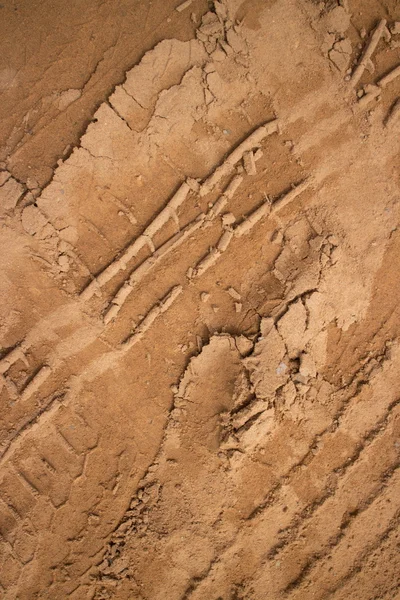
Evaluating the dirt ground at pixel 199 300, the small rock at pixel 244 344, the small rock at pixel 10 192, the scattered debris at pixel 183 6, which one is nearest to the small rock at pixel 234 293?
the dirt ground at pixel 199 300

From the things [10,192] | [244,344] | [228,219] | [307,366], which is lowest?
[307,366]

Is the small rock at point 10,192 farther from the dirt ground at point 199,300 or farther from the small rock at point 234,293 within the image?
the small rock at point 234,293

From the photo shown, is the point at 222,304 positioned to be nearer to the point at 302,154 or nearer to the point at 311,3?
the point at 302,154

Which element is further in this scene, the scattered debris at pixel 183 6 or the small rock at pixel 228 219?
the small rock at pixel 228 219

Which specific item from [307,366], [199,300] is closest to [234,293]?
[199,300]

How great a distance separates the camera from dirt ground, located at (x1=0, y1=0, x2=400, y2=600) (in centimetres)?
256

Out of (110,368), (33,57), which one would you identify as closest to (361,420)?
(110,368)

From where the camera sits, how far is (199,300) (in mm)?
2744

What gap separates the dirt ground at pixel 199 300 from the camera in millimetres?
2564

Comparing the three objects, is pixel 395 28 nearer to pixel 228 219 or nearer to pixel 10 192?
pixel 228 219

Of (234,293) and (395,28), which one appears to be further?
(234,293)

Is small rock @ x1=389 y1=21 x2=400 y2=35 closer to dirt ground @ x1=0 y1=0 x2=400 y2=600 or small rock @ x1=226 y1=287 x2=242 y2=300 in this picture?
dirt ground @ x1=0 y1=0 x2=400 y2=600

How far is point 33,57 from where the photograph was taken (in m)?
2.60

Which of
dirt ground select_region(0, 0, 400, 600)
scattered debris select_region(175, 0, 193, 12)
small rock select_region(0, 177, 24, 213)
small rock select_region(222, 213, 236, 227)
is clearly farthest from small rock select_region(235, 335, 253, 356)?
scattered debris select_region(175, 0, 193, 12)
